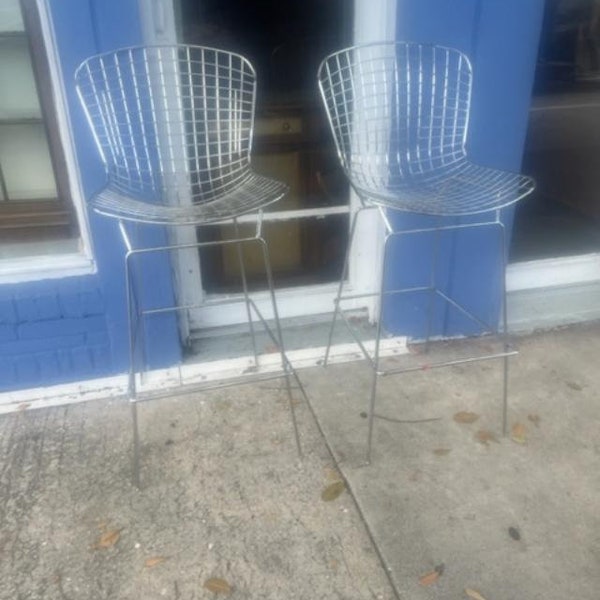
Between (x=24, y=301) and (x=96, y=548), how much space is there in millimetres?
1031

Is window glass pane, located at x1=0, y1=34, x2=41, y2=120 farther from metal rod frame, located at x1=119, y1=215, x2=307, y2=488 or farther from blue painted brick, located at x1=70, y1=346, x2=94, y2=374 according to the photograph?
blue painted brick, located at x1=70, y1=346, x2=94, y2=374

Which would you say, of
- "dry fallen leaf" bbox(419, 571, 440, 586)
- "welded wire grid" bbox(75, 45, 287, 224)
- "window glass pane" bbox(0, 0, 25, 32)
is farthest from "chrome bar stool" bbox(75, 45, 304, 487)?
"dry fallen leaf" bbox(419, 571, 440, 586)

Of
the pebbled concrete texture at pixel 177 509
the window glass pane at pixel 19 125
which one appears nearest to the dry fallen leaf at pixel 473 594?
the pebbled concrete texture at pixel 177 509

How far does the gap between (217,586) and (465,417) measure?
3.87 feet

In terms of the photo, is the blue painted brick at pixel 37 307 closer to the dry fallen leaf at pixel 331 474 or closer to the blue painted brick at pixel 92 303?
the blue painted brick at pixel 92 303

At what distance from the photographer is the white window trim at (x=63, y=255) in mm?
2163

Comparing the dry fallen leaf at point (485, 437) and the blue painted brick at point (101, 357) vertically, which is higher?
the blue painted brick at point (101, 357)

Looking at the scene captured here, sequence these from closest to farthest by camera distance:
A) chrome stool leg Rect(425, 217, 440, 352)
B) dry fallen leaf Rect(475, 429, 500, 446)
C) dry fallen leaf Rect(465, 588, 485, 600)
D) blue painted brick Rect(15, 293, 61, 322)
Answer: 1. dry fallen leaf Rect(465, 588, 485, 600)
2. dry fallen leaf Rect(475, 429, 500, 446)
3. blue painted brick Rect(15, 293, 61, 322)
4. chrome stool leg Rect(425, 217, 440, 352)

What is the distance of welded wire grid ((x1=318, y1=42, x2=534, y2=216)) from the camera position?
229 cm

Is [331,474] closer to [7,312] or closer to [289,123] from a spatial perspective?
[7,312]

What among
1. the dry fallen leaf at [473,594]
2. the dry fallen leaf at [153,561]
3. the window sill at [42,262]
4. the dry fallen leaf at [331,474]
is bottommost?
the dry fallen leaf at [473,594]

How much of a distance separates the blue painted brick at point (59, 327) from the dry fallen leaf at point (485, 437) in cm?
158

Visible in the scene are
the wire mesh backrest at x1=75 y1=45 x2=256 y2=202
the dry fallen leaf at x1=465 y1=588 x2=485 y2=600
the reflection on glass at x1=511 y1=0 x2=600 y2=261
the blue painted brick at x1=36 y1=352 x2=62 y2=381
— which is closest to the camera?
the dry fallen leaf at x1=465 y1=588 x2=485 y2=600

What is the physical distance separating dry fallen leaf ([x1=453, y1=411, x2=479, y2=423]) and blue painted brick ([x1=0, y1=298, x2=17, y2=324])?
1814mm
